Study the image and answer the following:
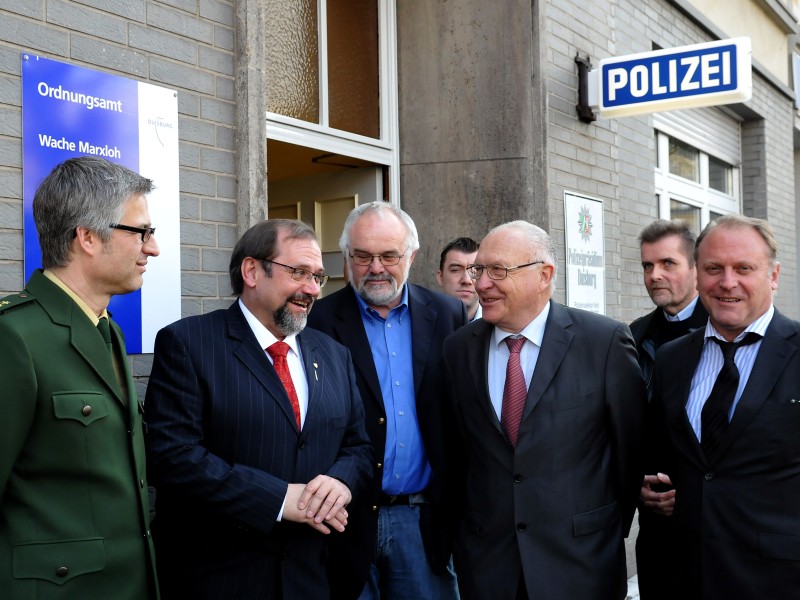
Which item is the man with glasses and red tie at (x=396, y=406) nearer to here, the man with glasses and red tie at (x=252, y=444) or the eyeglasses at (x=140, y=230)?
the man with glasses and red tie at (x=252, y=444)

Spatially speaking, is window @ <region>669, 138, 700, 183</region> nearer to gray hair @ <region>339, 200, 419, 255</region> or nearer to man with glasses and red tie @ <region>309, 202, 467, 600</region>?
gray hair @ <region>339, 200, 419, 255</region>

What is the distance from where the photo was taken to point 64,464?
6.74ft

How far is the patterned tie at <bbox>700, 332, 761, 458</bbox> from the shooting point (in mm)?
2668

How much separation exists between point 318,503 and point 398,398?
0.82 m

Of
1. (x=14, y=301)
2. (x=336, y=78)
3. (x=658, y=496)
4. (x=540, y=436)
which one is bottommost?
(x=658, y=496)

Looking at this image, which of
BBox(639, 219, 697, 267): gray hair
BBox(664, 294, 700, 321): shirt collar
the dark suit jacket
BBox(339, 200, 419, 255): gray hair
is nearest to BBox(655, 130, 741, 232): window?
BBox(639, 219, 697, 267): gray hair

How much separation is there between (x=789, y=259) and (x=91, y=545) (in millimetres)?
11059

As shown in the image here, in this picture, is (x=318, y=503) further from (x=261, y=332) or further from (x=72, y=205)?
(x=72, y=205)

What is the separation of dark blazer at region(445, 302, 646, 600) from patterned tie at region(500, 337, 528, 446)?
0.04 metres

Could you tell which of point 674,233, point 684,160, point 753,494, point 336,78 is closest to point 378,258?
point 753,494

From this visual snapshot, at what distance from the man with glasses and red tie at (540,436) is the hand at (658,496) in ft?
0.15

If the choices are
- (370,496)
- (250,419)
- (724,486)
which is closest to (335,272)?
(370,496)

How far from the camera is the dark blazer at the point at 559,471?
A: 109 inches

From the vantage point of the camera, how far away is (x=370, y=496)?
3055mm
